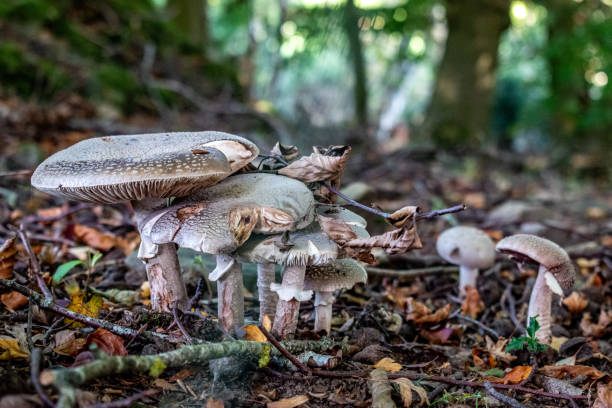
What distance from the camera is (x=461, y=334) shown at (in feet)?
9.32

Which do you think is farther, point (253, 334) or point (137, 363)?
point (253, 334)

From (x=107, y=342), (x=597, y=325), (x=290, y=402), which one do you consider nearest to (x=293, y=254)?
(x=290, y=402)

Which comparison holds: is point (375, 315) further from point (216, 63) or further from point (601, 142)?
point (601, 142)

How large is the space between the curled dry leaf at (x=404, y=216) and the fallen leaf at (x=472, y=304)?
5.03 feet

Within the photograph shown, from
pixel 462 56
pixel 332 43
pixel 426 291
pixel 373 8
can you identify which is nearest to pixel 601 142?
pixel 462 56

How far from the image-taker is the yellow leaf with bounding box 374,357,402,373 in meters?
2.18

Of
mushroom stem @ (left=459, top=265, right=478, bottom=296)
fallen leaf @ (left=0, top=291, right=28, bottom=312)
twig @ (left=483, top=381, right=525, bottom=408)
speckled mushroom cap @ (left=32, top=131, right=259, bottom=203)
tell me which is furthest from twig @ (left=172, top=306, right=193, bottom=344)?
mushroom stem @ (left=459, top=265, right=478, bottom=296)

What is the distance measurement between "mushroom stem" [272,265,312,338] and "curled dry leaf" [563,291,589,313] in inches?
79.2

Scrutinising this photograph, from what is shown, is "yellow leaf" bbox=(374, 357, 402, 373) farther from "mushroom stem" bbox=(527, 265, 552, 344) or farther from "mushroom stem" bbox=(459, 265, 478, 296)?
"mushroom stem" bbox=(459, 265, 478, 296)

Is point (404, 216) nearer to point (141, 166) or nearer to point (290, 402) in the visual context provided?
point (290, 402)

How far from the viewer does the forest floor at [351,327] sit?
6.31 ft

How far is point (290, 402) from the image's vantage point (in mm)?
1870

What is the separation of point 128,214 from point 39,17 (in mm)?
4608

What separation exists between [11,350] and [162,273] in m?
0.68
